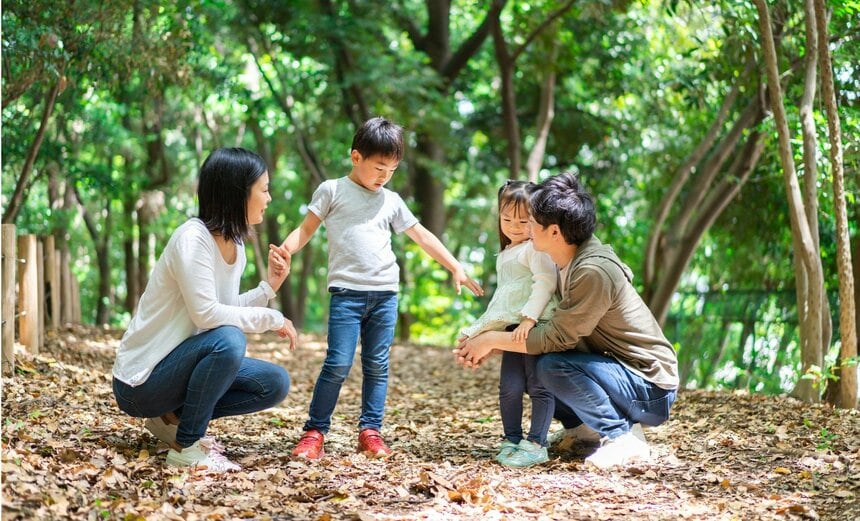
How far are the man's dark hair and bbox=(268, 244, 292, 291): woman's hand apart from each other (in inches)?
41.3

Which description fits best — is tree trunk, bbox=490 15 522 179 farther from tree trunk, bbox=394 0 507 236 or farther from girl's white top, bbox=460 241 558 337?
girl's white top, bbox=460 241 558 337

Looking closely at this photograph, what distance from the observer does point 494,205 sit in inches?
555

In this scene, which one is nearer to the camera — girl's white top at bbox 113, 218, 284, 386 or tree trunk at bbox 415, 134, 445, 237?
girl's white top at bbox 113, 218, 284, 386

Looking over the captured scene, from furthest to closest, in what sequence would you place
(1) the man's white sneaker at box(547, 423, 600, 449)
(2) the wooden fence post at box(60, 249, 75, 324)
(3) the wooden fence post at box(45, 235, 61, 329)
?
(2) the wooden fence post at box(60, 249, 75, 324)
(3) the wooden fence post at box(45, 235, 61, 329)
(1) the man's white sneaker at box(547, 423, 600, 449)

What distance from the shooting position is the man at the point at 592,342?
3590 mm

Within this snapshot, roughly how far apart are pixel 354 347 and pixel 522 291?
78 centimetres

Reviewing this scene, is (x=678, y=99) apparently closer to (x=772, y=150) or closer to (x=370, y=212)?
(x=772, y=150)

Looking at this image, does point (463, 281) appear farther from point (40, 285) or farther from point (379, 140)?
point (40, 285)

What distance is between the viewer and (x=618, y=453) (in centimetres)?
365

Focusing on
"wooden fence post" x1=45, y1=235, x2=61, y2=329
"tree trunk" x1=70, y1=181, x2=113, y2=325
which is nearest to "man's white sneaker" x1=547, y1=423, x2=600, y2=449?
"wooden fence post" x1=45, y1=235, x2=61, y2=329

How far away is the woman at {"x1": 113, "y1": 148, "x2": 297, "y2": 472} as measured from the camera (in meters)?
3.32

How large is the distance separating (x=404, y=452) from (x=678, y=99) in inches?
270

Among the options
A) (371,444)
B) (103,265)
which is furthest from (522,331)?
(103,265)

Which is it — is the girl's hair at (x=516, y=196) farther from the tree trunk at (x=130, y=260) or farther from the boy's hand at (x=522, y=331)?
the tree trunk at (x=130, y=260)
